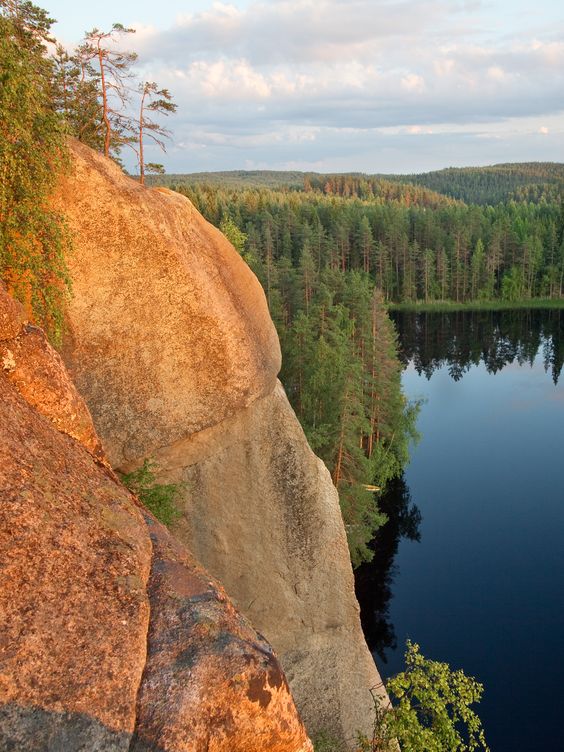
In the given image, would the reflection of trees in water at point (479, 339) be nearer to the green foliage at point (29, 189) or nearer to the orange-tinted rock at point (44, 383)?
the green foliage at point (29, 189)

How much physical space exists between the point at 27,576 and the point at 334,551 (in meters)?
13.2

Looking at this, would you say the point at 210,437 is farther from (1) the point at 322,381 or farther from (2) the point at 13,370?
(1) the point at 322,381

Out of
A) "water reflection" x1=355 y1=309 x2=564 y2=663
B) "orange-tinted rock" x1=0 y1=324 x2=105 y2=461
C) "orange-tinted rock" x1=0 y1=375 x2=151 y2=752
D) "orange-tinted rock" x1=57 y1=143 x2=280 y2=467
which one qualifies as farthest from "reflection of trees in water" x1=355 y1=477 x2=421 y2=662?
"orange-tinted rock" x1=0 y1=375 x2=151 y2=752

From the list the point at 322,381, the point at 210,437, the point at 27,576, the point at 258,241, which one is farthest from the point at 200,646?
the point at 258,241

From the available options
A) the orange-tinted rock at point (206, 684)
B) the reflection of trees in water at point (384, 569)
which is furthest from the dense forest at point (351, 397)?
the orange-tinted rock at point (206, 684)

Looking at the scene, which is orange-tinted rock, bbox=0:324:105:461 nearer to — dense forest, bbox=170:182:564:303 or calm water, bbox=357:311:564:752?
calm water, bbox=357:311:564:752

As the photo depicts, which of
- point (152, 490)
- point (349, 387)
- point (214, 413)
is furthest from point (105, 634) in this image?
point (349, 387)

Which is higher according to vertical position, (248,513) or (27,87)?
(27,87)

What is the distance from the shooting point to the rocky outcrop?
6883 millimetres

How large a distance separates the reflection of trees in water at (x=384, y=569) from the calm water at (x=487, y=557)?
66mm

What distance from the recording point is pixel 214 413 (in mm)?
17141

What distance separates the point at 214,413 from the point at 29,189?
765cm

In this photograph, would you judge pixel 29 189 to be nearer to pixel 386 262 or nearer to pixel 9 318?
pixel 9 318

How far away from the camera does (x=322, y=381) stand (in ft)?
109
